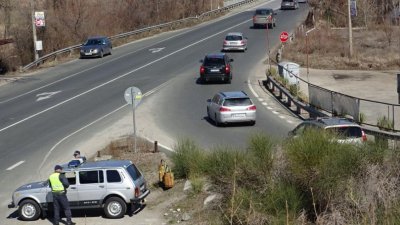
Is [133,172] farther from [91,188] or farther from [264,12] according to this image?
[264,12]

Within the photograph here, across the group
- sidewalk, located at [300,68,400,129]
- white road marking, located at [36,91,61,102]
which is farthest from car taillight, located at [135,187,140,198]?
white road marking, located at [36,91,61,102]

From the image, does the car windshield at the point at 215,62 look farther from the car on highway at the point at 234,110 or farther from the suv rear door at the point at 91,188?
the suv rear door at the point at 91,188

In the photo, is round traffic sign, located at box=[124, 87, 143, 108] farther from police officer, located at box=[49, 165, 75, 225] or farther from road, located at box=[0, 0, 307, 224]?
police officer, located at box=[49, 165, 75, 225]

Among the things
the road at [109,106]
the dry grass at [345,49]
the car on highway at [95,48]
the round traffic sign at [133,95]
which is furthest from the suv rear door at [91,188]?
the car on highway at [95,48]

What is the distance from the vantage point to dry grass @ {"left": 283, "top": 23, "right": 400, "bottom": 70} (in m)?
46.2

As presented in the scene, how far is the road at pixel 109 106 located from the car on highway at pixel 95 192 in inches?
25.8

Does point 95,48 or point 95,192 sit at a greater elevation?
point 95,48

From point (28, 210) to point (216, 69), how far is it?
22007 millimetres

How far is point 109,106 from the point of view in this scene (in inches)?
1348

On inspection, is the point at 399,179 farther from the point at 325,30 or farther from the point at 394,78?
the point at 325,30

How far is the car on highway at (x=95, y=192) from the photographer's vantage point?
58.9 ft

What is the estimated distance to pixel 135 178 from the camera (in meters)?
18.1

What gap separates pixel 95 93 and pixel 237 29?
103ft

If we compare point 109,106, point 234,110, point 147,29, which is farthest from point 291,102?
point 147,29
